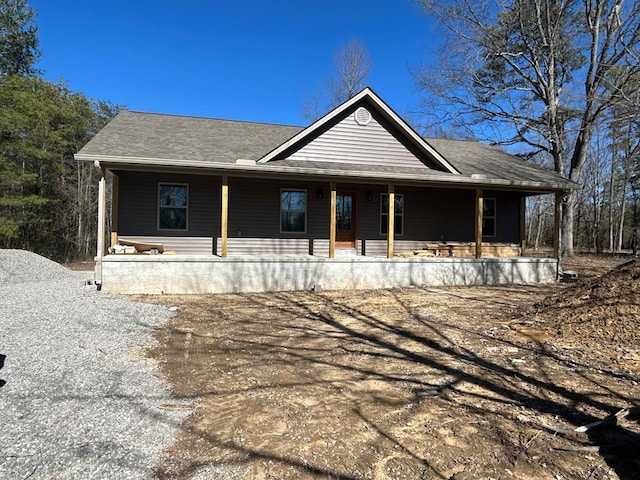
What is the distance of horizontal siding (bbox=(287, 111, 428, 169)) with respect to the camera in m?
11.6

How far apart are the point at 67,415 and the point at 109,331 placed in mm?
2996

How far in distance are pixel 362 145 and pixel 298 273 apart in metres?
4.45

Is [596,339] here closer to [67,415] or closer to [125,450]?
[125,450]

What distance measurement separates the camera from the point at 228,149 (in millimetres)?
11203

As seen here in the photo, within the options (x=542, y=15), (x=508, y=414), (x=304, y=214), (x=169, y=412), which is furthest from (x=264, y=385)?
(x=542, y=15)

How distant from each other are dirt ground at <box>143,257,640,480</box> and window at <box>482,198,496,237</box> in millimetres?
7075

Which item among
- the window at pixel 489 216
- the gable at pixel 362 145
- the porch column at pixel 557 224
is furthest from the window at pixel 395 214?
the porch column at pixel 557 224

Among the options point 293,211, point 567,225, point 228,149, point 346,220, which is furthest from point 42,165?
point 567,225

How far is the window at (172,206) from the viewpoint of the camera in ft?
37.0

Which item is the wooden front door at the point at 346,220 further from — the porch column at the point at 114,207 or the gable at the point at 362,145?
the porch column at the point at 114,207

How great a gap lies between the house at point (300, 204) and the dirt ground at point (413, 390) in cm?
276

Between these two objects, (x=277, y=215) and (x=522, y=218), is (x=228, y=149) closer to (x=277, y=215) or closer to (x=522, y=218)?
(x=277, y=215)

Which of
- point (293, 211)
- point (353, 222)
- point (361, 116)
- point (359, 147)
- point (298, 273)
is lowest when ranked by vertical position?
→ point (298, 273)

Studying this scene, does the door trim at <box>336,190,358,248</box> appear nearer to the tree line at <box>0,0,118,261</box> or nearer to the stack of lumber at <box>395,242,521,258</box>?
the stack of lumber at <box>395,242,521,258</box>
